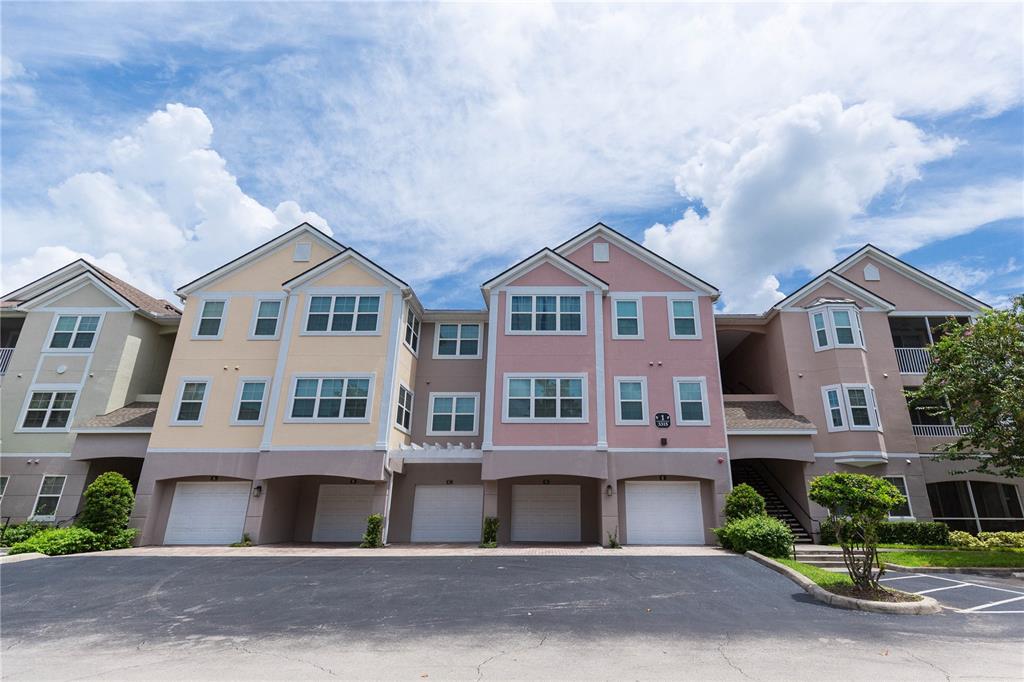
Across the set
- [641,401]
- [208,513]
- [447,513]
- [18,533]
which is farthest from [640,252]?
[18,533]

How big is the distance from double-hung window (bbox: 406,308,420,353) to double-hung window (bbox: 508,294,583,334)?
427cm

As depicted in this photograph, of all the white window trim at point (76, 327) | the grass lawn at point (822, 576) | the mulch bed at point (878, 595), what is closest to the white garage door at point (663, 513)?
the grass lawn at point (822, 576)

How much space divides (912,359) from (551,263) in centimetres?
1617

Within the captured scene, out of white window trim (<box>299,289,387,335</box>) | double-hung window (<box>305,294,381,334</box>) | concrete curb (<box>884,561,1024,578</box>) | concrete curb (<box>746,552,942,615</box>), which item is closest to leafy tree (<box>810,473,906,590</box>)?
concrete curb (<box>746,552,942,615</box>)

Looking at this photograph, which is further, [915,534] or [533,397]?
[533,397]

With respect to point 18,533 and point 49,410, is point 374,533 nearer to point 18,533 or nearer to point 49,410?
point 18,533

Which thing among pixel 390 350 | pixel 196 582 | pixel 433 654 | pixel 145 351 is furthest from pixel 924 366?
pixel 145 351

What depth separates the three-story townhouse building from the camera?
20.3m

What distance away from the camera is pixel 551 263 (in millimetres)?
21734

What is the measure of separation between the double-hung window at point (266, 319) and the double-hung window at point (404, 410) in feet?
18.2

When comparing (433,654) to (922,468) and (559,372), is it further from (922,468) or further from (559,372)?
(922,468)

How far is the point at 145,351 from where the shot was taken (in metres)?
23.4

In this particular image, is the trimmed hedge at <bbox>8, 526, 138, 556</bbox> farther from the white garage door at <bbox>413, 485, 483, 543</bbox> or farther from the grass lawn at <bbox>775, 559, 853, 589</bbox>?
the grass lawn at <bbox>775, 559, 853, 589</bbox>

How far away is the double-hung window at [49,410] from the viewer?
21.2 meters
